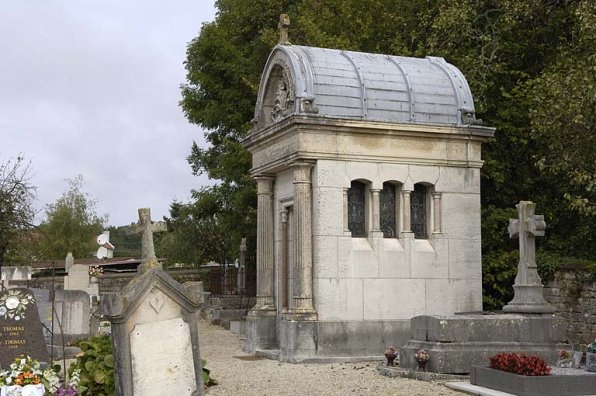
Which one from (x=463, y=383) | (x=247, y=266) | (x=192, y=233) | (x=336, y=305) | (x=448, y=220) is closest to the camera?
(x=463, y=383)

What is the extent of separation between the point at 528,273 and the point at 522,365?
3.31 meters

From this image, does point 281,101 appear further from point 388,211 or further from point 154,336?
point 154,336

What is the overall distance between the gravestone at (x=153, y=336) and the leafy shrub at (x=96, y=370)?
93cm

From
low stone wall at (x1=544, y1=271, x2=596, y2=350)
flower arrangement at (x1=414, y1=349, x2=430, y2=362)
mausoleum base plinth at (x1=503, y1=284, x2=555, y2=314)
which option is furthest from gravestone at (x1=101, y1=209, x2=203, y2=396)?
low stone wall at (x1=544, y1=271, x2=596, y2=350)

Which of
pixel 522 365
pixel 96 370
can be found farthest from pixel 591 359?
pixel 96 370

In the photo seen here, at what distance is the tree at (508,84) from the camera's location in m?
16.0

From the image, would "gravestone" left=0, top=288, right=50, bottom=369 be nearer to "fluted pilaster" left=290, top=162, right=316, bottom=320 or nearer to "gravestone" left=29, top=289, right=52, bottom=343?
"fluted pilaster" left=290, top=162, right=316, bottom=320

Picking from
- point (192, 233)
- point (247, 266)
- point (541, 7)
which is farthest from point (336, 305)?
point (192, 233)

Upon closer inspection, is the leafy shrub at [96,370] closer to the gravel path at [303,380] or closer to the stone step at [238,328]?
the gravel path at [303,380]

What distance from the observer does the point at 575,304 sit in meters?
16.2

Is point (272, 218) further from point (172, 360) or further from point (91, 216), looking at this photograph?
point (91, 216)

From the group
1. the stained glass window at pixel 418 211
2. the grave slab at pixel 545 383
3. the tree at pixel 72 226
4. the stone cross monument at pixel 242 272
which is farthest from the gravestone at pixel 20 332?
the tree at pixel 72 226

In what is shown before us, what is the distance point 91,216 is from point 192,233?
55.5 ft

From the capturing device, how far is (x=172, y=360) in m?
9.33
